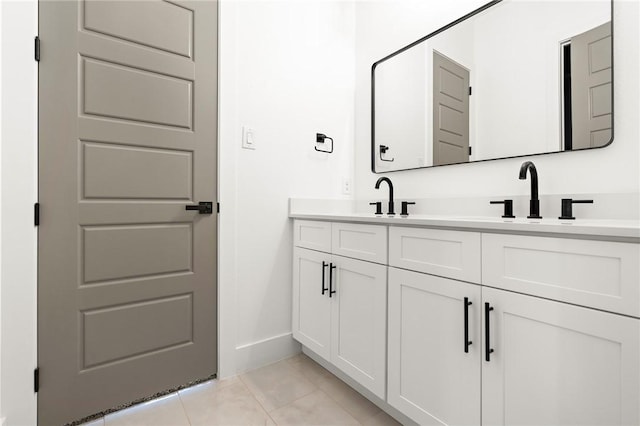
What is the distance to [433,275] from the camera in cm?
113

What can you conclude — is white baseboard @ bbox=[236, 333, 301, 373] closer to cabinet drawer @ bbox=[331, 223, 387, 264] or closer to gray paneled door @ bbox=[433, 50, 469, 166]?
cabinet drawer @ bbox=[331, 223, 387, 264]

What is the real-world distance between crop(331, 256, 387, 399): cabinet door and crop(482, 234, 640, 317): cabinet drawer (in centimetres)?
46

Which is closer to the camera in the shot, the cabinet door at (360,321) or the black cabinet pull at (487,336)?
the black cabinet pull at (487,336)

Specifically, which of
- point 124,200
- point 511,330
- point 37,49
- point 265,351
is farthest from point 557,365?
point 37,49

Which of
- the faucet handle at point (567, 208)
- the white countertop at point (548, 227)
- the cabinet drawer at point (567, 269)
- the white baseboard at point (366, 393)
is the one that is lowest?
the white baseboard at point (366, 393)

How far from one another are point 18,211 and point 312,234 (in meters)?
1.26

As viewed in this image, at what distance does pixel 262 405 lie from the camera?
1.48 metres

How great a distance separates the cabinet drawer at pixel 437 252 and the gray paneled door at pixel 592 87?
0.71 m

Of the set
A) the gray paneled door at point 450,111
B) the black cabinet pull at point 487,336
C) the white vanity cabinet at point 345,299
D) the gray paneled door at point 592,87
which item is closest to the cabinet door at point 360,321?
the white vanity cabinet at point 345,299

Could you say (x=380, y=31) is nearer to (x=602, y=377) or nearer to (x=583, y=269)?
(x=583, y=269)

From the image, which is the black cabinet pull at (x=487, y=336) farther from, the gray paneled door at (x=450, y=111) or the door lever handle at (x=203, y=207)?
the door lever handle at (x=203, y=207)

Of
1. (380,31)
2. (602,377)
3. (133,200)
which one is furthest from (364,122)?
(602,377)

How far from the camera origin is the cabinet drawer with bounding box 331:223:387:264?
1337 millimetres

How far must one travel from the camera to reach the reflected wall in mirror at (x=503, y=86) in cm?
124
